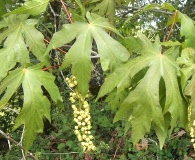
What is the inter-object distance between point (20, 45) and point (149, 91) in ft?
2.12

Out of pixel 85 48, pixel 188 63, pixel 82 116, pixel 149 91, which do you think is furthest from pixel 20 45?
pixel 188 63

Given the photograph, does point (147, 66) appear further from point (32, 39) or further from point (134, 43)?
point (32, 39)

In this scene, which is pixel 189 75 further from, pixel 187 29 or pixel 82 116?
pixel 82 116

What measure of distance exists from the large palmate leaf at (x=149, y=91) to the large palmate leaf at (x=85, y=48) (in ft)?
0.20

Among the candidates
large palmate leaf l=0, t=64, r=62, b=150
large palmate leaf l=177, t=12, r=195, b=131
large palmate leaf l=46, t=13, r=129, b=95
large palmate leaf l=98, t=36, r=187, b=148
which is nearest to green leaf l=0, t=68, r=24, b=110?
large palmate leaf l=0, t=64, r=62, b=150

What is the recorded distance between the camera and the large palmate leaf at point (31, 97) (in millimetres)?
1595

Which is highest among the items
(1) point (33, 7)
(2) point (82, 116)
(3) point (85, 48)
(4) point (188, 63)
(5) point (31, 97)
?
(1) point (33, 7)

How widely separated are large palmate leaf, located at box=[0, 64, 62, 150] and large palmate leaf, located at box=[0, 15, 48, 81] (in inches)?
1.9

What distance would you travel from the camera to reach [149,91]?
162cm

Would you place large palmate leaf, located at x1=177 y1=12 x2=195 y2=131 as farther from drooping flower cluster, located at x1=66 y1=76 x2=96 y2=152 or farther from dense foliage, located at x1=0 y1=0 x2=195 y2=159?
drooping flower cluster, located at x1=66 y1=76 x2=96 y2=152

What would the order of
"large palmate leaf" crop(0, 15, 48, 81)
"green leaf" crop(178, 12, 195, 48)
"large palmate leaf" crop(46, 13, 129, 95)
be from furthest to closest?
"green leaf" crop(178, 12, 195, 48), "large palmate leaf" crop(0, 15, 48, 81), "large palmate leaf" crop(46, 13, 129, 95)

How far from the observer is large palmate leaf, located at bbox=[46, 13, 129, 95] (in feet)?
5.17

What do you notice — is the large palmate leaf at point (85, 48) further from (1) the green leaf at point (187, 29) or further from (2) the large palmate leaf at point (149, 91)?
(1) the green leaf at point (187, 29)

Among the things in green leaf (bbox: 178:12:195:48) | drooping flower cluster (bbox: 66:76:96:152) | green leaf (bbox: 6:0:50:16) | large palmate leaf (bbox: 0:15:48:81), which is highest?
green leaf (bbox: 6:0:50:16)
